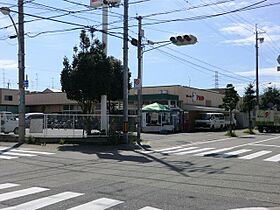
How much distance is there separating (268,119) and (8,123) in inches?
1131

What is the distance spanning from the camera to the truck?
4700cm

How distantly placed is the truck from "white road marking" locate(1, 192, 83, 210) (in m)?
40.2

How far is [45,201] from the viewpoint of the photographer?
8.93m

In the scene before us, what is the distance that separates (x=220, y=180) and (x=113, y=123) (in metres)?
15.8

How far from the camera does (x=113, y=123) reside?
27.3 meters

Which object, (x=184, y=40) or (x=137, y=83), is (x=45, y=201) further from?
(x=137, y=83)

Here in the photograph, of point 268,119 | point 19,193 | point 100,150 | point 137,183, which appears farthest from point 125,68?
point 268,119

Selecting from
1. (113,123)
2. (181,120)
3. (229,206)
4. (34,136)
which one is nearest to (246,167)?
(229,206)

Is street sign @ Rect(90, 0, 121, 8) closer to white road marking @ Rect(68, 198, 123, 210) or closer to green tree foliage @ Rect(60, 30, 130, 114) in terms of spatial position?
green tree foliage @ Rect(60, 30, 130, 114)

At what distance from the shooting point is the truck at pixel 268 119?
47000 mm

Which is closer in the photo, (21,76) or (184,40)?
(184,40)

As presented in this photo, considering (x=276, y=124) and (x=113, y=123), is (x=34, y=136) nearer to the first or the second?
(x=113, y=123)

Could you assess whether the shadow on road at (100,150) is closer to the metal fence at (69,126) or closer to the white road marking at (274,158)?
the metal fence at (69,126)

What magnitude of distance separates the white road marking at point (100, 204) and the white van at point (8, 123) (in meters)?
23.3
